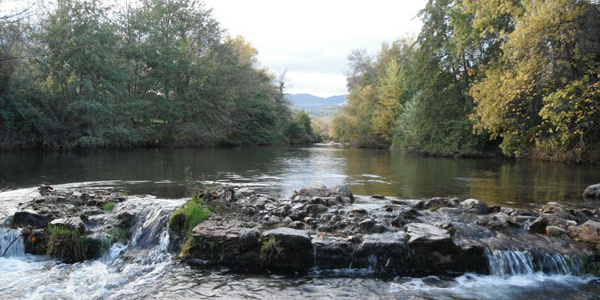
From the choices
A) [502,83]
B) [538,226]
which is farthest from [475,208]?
[502,83]

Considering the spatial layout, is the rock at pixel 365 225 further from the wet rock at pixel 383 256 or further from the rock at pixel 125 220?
the rock at pixel 125 220

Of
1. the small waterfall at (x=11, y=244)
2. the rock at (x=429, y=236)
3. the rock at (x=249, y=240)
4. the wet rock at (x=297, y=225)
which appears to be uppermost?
the rock at (x=429, y=236)

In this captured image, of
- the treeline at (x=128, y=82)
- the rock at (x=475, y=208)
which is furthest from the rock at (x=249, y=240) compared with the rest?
the treeline at (x=128, y=82)

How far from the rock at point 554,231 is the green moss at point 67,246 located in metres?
8.34

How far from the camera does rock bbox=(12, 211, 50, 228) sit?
669cm

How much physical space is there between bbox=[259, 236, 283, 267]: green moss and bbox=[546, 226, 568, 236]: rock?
4.95 m

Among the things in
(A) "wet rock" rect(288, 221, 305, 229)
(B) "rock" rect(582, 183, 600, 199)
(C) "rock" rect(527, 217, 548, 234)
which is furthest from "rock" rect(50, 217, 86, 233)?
(B) "rock" rect(582, 183, 600, 199)

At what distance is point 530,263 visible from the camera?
5.73m

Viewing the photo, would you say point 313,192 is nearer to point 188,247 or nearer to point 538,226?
point 188,247

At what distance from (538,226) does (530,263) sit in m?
1.29

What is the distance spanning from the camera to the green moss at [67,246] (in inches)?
241

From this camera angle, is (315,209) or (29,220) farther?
(315,209)

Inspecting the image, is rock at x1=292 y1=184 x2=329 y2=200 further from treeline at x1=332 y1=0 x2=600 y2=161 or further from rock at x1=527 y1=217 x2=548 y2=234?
treeline at x1=332 y1=0 x2=600 y2=161

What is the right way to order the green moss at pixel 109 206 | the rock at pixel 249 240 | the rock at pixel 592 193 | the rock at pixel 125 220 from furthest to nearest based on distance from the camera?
the rock at pixel 592 193
the green moss at pixel 109 206
the rock at pixel 125 220
the rock at pixel 249 240
